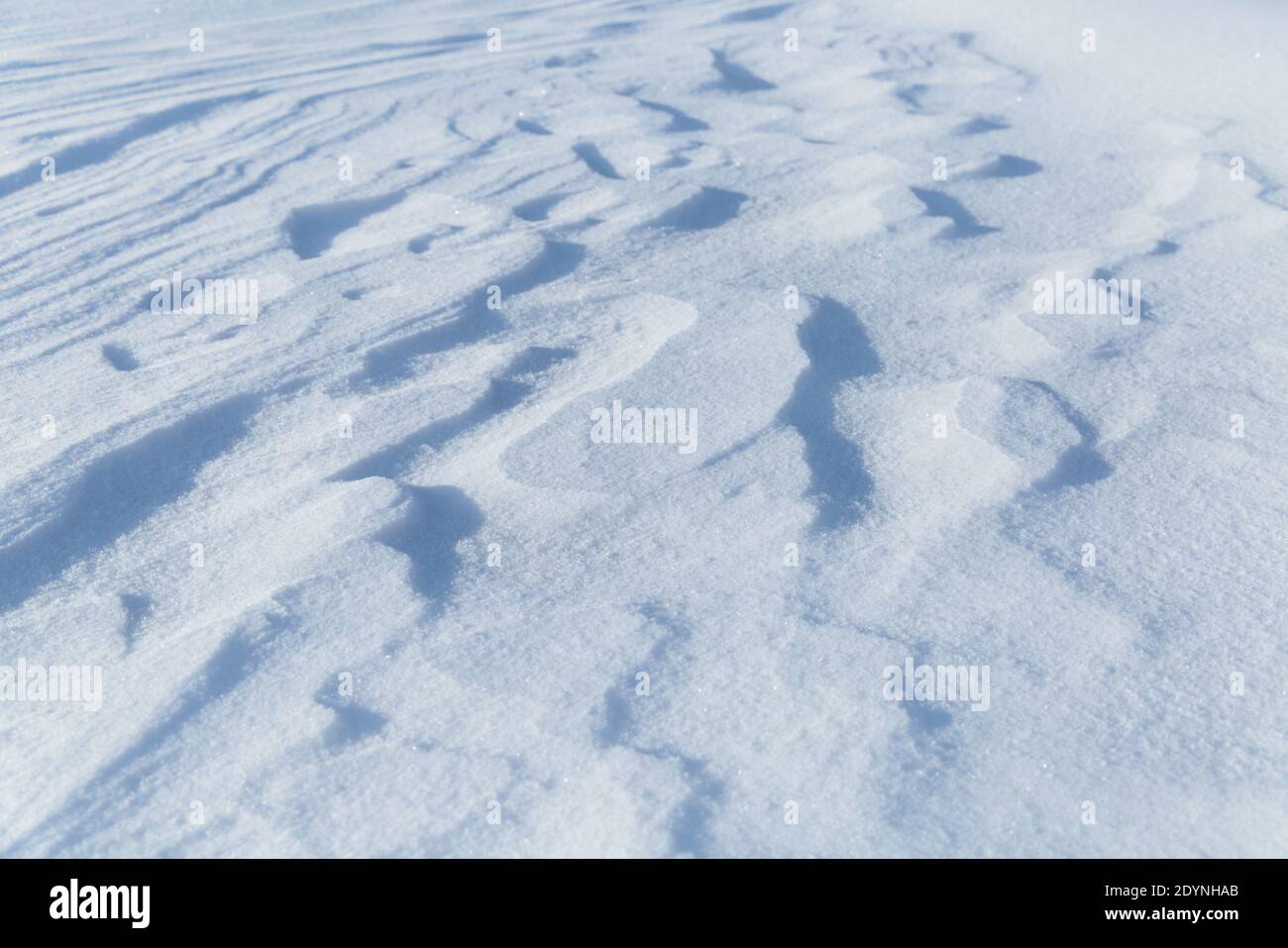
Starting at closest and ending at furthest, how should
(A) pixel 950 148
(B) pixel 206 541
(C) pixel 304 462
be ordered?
1. (B) pixel 206 541
2. (C) pixel 304 462
3. (A) pixel 950 148

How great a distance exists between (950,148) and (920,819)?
270cm

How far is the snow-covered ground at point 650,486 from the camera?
1501 millimetres

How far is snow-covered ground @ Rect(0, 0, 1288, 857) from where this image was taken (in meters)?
1.50

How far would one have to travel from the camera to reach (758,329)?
254 centimetres

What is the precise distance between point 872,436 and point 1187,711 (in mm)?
773

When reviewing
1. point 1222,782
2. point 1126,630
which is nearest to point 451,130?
point 1126,630

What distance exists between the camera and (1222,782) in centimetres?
148

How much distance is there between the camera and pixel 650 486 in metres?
2.05

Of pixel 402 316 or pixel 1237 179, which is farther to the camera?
pixel 1237 179

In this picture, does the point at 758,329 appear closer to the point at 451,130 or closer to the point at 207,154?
the point at 451,130

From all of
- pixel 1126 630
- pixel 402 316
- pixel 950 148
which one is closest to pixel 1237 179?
pixel 950 148
